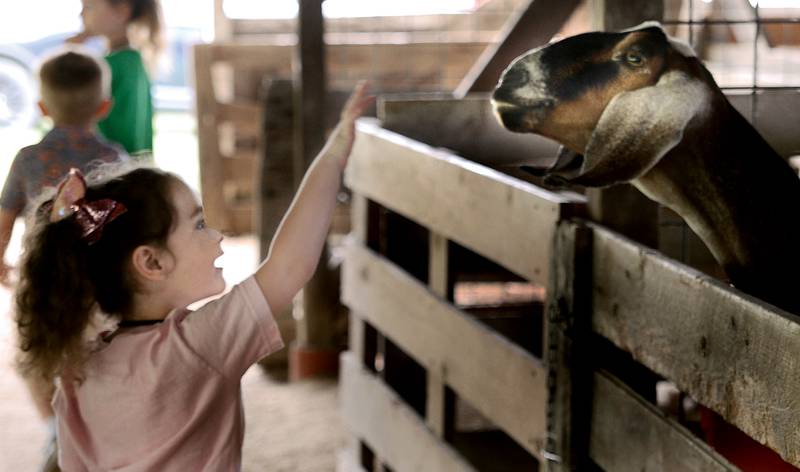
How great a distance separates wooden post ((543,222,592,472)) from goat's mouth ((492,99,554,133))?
1.33 ft

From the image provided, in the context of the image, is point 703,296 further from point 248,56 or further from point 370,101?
point 248,56

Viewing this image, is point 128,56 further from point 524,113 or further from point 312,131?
point 524,113

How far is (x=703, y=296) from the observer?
1929 mm

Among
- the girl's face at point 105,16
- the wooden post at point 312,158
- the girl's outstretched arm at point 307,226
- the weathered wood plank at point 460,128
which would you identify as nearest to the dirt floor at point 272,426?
the wooden post at point 312,158

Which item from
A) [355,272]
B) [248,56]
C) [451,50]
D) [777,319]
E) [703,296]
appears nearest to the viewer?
[777,319]

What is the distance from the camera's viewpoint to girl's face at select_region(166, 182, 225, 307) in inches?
85.6

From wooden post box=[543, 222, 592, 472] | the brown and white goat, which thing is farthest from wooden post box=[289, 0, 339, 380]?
the brown and white goat

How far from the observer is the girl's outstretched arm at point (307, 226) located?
2.10m

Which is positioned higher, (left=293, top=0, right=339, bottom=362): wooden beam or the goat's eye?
the goat's eye

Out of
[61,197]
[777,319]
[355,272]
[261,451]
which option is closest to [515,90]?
[777,319]

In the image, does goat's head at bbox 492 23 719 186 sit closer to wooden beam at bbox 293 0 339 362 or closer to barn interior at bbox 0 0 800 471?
barn interior at bbox 0 0 800 471

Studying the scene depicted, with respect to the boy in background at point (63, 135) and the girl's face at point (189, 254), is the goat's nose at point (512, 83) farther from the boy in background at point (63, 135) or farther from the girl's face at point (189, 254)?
the boy in background at point (63, 135)

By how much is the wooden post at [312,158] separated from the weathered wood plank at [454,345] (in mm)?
1539

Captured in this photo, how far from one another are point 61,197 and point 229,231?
24.0 ft
